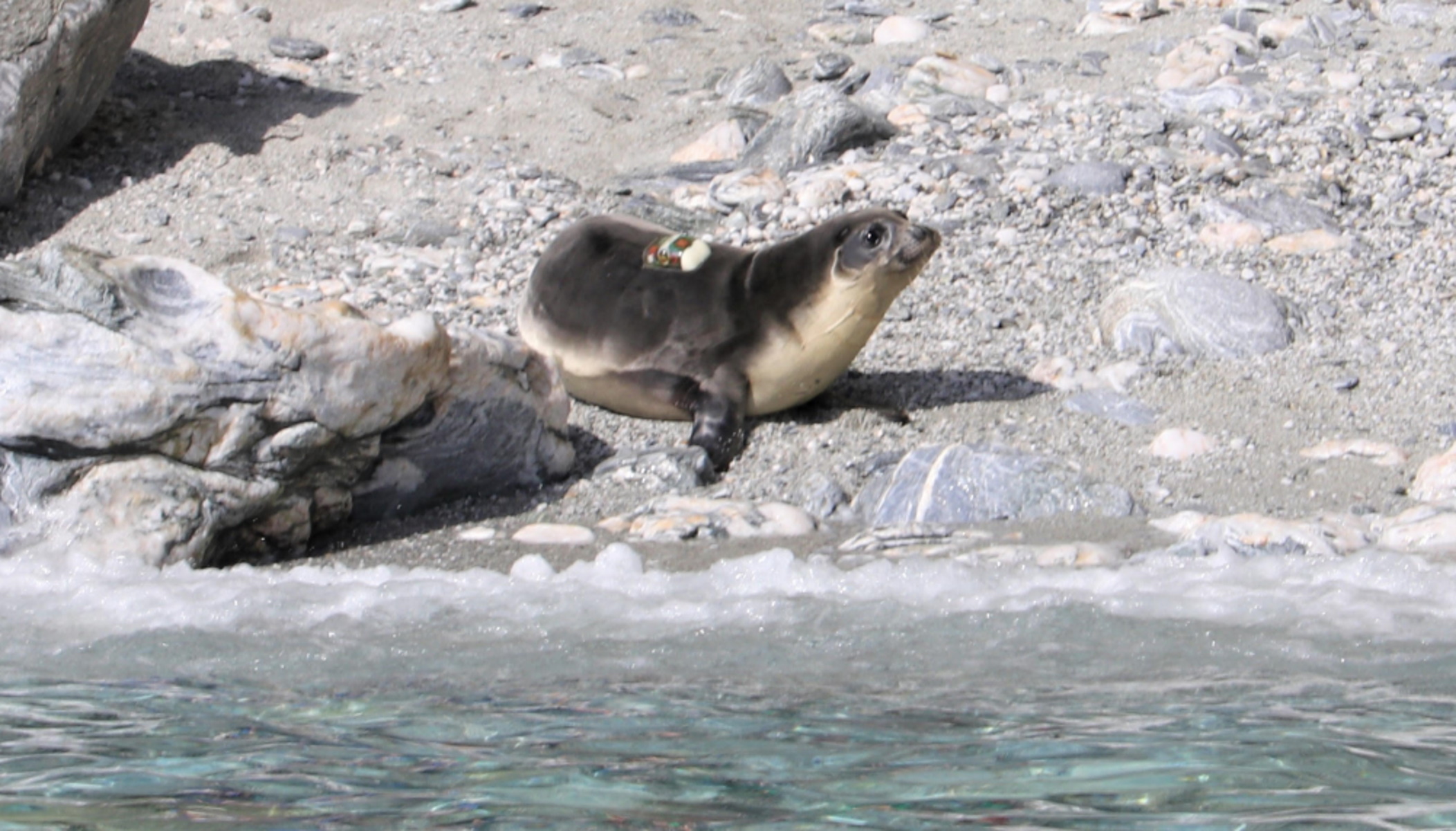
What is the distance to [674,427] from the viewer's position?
5.37 m

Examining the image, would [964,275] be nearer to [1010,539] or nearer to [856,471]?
[856,471]

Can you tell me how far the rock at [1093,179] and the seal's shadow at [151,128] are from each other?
381 cm

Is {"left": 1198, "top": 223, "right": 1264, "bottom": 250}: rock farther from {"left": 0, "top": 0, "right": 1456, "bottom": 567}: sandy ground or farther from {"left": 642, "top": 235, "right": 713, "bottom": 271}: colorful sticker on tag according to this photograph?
{"left": 642, "top": 235, "right": 713, "bottom": 271}: colorful sticker on tag

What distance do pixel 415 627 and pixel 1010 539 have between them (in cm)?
152

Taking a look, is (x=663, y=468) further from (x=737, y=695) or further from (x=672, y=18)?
(x=672, y=18)

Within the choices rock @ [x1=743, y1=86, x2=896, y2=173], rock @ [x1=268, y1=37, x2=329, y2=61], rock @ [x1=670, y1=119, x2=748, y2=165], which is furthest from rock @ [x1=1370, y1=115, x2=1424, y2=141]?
rock @ [x1=268, y1=37, x2=329, y2=61]

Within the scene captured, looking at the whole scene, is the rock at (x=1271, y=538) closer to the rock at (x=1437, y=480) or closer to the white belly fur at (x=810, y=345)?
the rock at (x=1437, y=480)

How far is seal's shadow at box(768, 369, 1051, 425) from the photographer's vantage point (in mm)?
5359

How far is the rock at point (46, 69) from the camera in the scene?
711 centimetres

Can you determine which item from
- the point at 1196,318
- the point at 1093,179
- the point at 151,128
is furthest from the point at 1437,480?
the point at 151,128

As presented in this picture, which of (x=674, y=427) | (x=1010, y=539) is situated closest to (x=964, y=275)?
(x=674, y=427)

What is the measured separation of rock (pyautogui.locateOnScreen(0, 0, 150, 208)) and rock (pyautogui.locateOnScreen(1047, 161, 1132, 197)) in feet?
14.0

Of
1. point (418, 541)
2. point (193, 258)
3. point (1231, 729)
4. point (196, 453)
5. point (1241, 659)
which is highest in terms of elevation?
point (1231, 729)

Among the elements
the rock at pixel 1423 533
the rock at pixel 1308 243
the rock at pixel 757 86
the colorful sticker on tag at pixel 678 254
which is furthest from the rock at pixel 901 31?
the rock at pixel 1423 533
